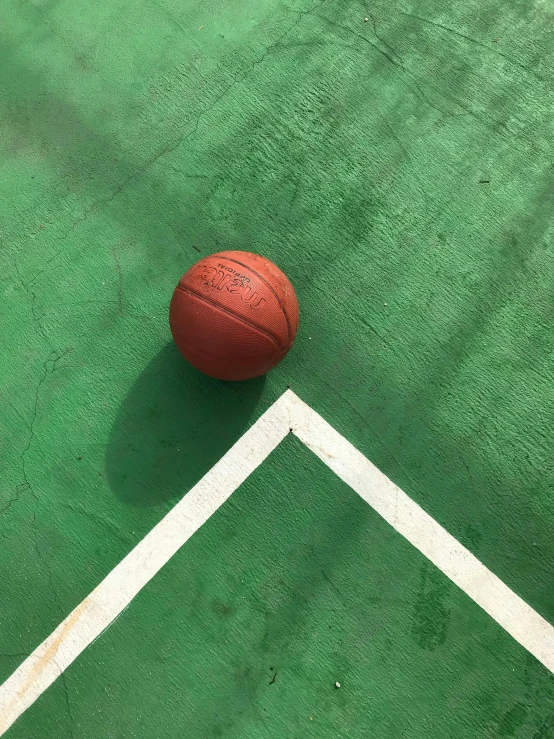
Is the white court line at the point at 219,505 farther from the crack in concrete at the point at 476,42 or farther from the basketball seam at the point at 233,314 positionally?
the crack in concrete at the point at 476,42

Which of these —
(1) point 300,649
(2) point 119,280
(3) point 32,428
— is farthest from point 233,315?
(1) point 300,649

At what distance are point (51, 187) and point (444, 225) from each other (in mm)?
4078

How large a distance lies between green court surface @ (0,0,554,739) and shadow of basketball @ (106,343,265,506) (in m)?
0.02

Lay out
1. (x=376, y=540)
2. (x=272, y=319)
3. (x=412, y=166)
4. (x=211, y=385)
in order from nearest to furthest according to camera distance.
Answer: (x=272, y=319)
(x=376, y=540)
(x=211, y=385)
(x=412, y=166)

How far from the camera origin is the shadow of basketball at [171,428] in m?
5.32

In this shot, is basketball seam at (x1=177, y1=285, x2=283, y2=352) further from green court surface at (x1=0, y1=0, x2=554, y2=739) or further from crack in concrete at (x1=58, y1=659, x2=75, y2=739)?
crack in concrete at (x1=58, y1=659, x2=75, y2=739)

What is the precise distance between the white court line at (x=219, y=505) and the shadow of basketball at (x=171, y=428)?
17 centimetres

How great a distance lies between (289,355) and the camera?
555 centimetres

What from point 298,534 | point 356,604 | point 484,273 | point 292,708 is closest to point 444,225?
point 484,273

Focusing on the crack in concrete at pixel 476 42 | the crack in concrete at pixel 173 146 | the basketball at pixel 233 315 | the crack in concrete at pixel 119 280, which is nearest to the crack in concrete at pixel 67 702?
the basketball at pixel 233 315

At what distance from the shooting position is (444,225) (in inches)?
231

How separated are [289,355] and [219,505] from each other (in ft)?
5.05

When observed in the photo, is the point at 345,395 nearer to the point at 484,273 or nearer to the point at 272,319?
the point at 272,319

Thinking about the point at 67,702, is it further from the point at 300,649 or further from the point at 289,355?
the point at 289,355
